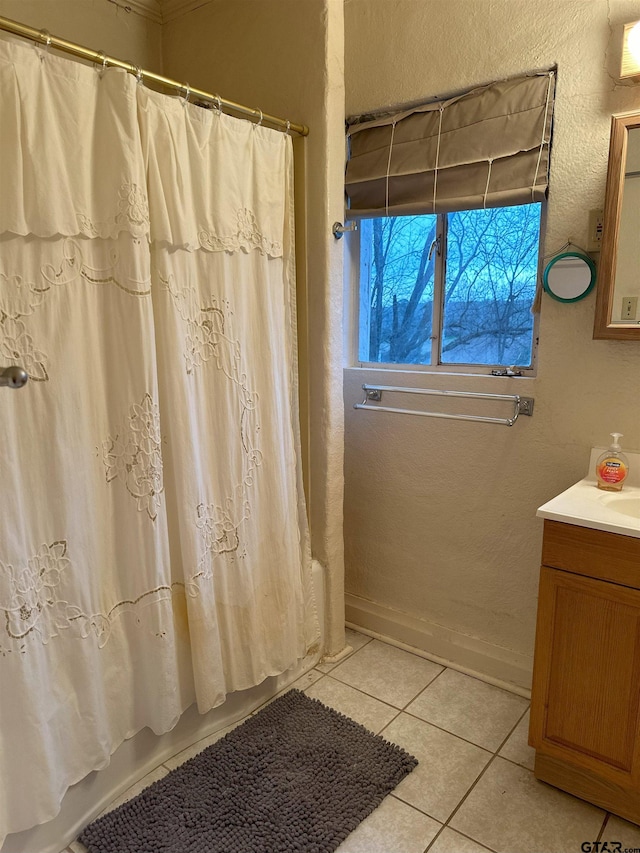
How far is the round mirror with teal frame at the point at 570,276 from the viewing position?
5.67ft

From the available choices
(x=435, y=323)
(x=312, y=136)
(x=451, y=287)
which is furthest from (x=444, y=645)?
(x=312, y=136)

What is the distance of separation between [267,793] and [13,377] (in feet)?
4.23

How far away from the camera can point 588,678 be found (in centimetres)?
149

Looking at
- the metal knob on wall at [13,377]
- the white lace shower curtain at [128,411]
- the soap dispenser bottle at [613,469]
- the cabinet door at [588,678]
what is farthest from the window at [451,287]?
the metal knob on wall at [13,377]

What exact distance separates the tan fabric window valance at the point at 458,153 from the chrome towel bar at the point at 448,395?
0.62 meters

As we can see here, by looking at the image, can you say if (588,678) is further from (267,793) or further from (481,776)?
(267,793)

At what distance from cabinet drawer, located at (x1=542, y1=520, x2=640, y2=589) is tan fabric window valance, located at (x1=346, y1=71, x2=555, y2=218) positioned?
1030 mm

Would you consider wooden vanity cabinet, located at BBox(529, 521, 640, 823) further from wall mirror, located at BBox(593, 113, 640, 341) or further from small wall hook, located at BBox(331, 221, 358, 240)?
small wall hook, located at BBox(331, 221, 358, 240)

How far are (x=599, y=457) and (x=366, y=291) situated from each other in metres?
1.08

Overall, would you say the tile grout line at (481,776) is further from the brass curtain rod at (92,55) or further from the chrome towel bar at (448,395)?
the brass curtain rod at (92,55)

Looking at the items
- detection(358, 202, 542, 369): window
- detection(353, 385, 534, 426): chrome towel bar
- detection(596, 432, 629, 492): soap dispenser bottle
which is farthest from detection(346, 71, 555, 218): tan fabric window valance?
detection(596, 432, 629, 492): soap dispenser bottle

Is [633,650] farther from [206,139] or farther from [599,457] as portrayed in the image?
[206,139]

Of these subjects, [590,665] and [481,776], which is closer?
[590,665]

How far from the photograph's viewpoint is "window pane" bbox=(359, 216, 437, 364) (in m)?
2.20
